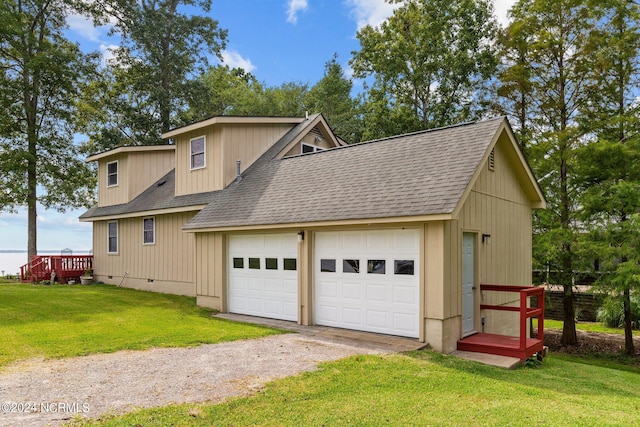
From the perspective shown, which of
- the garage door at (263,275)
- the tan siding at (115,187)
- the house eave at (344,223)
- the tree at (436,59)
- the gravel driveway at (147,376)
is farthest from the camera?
the tree at (436,59)

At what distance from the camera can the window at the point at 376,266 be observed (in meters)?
8.73

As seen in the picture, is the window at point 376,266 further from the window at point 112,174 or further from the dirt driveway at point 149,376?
the window at point 112,174

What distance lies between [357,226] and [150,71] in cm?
2323

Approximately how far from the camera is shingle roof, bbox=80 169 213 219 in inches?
562

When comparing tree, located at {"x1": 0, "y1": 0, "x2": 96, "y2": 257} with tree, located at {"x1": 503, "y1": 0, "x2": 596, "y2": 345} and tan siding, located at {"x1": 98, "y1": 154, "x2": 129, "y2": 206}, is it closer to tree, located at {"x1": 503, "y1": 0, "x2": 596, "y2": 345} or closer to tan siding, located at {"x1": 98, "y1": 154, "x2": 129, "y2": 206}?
tan siding, located at {"x1": 98, "y1": 154, "x2": 129, "y2": 206}

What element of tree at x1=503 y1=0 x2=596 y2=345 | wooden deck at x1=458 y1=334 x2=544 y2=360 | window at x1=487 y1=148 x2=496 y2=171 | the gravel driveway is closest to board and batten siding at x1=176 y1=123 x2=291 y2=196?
the gravel driveway

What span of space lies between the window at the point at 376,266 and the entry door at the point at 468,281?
163cm

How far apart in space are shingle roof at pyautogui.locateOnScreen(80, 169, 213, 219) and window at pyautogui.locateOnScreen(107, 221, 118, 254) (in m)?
0.57

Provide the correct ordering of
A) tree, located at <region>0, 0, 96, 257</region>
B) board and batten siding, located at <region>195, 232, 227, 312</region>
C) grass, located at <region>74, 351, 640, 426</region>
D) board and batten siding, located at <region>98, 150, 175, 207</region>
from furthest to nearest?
tree, located at <region>0, 0, 96, 257</region>, board and batten siding, located at <region>98, 150, 175, 207</region>, board and batten siding, located at <region>195, 232, 227, 312</region>, grass, located at <region>74, 351, 640, 426</region>

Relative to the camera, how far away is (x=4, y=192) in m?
22.6

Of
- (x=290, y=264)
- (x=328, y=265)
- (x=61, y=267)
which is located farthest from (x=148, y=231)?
(x=328, y=265)

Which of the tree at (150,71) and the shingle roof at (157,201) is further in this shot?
the tree at (150,71)

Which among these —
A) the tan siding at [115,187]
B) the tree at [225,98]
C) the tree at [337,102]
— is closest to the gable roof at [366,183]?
the tan siding at [115,187]

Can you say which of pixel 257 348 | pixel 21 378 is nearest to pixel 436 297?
pixel 257 348
